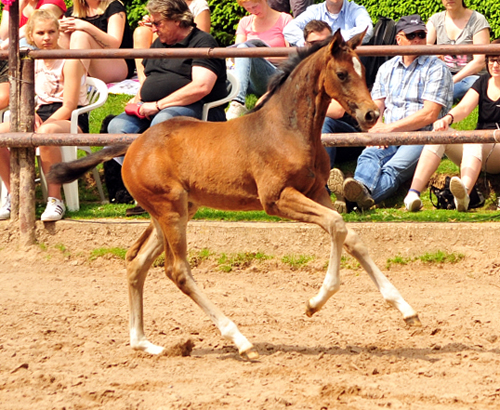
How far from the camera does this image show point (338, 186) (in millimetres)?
6863

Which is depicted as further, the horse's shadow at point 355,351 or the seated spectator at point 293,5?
the seated spectator at point 293,5

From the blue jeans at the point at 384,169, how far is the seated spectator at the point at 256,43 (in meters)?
1.36

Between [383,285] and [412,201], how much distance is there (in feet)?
8.09

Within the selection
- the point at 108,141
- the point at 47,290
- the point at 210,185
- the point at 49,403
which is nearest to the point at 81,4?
the point at 108,141

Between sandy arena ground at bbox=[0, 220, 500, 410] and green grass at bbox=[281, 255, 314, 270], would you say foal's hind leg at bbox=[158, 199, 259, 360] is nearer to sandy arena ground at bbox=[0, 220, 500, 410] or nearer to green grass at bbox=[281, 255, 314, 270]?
sandy arena ground at bbox=[0, 220, 500, 410]

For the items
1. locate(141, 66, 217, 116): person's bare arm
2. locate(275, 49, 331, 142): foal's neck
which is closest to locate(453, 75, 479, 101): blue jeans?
locate(141, 66, 217, 116): person's bare arm

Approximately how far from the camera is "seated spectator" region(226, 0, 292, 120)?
770 centimetres

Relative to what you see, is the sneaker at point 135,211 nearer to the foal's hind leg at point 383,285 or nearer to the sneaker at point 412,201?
the sneaker at point 412,201

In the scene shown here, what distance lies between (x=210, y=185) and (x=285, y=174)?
0.51 m

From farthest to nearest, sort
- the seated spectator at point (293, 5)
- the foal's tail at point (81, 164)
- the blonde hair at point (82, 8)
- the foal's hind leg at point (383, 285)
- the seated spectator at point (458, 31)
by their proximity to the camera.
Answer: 1. the seated spectator at point (293, 5)
2. the seated spectator at point (458, 31)
3. the blonde hair at point (82, 8)
4. the foal's tail at point (81, 164)
5. the foal's hind leg at point (383, 285)

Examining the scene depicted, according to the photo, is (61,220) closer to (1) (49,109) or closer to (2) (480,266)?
(1) (49,109)

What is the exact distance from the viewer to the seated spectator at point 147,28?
7.81m

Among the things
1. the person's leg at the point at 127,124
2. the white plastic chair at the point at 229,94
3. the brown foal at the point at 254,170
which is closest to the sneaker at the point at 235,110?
the white plastic chair at the point at 229,94

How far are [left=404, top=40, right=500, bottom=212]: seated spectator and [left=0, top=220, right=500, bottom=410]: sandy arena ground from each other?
1.69 feet
